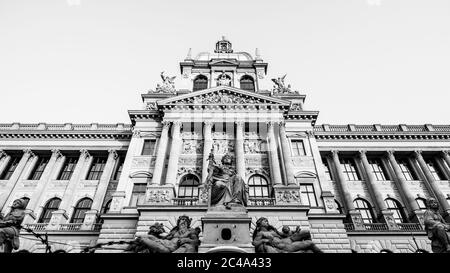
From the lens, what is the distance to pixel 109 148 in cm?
2673

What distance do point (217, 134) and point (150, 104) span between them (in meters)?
8.14

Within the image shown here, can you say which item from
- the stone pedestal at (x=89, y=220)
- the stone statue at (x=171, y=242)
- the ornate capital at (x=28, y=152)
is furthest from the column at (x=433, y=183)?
the ornate capital at (x=28, y=152)

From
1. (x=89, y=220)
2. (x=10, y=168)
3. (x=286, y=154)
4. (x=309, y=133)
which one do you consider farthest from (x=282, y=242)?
(x=10, y=168)

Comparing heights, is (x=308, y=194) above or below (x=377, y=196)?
below

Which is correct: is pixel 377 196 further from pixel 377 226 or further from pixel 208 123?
pixel 208 123

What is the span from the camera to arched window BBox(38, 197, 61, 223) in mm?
22638

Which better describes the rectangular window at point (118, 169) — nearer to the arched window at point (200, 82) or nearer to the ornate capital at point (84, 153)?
the ornate capital at point (84, 153)

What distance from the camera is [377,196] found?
2347 cm

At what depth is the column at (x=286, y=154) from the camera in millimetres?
20453

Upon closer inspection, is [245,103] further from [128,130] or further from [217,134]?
[128,130]

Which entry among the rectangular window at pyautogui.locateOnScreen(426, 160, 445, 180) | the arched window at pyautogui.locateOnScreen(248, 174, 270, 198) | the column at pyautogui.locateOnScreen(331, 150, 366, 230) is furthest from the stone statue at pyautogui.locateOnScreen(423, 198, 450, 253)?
the rectangular window at pyautogui.locateOnScreen(426, 160, 445, 180)

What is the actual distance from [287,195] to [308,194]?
3.44 meters

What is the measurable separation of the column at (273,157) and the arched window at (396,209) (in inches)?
427
